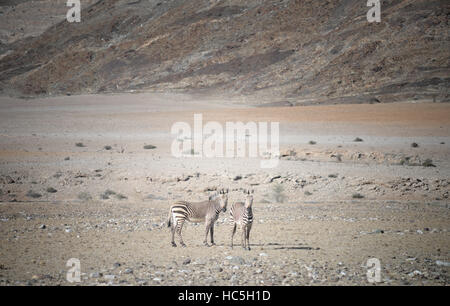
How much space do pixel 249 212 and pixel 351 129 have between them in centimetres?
3110

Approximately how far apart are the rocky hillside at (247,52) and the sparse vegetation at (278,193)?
40.8 metres

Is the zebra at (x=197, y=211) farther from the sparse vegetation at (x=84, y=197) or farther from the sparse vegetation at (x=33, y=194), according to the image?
the sparse vegetation at (x=33, y=194)

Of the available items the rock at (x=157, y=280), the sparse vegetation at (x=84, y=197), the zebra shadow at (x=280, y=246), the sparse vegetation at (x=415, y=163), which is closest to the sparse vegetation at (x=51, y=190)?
the sparse vegetation at (x=84, y=197)

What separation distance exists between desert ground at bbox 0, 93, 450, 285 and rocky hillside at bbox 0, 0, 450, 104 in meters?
24.0

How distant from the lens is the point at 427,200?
17.5 m

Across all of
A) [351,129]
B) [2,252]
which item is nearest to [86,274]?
[2,252]

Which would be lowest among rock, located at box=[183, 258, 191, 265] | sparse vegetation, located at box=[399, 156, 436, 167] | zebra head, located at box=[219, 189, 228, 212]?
rock, located at box=[183, 258, 191, 265]

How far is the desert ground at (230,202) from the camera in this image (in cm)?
891

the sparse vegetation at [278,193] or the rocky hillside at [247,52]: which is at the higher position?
the rocky hillside at [247,52]

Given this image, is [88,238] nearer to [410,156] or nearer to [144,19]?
[410,156]

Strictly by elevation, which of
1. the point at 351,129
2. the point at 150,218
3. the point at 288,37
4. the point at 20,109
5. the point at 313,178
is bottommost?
the point at 150,218

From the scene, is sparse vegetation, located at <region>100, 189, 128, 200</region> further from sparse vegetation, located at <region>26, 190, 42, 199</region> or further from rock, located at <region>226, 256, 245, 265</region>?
rock, located at <region>226, 256, 245, 265</region>

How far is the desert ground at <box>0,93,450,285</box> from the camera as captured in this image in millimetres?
8914

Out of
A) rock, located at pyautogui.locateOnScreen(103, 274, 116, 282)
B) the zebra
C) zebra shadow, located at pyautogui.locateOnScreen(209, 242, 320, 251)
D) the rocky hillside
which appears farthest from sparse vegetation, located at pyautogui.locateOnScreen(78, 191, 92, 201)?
the rocky hillside
